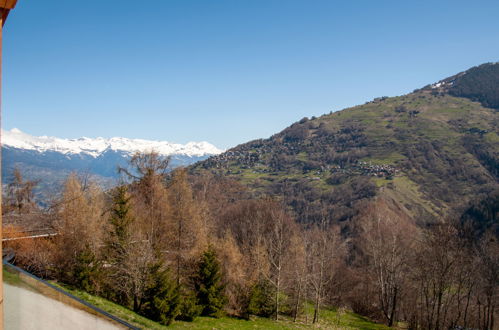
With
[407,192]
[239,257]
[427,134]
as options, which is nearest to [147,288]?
[239,257]

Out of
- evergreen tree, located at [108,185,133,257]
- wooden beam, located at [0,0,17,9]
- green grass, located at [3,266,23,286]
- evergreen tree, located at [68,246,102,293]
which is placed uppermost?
wooden beam, located at [0,0,17,9]

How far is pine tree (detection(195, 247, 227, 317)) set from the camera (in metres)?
23.3

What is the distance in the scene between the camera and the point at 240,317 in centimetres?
2527

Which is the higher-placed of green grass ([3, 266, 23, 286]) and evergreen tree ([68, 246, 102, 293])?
green grass ([3, 266, 23, 286])

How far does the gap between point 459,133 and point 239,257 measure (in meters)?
201

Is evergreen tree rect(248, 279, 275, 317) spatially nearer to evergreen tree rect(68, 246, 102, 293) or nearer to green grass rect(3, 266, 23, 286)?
evergreen tree rect(68, 246, 102, 293)

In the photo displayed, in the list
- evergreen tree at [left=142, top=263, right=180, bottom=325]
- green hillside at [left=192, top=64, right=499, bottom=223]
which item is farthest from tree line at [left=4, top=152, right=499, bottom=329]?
green hillside at [left=192, top=64, right=499, bottom=223]

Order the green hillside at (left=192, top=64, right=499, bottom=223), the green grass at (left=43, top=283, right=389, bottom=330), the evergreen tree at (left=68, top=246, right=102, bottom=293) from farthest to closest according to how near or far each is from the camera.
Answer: the green hillside at (left=192, top=64, right=499, bottom=223) < the evergreen tree at (left=68, top=246, right=102, bottom=293) < the green grass at (left=43, top=283, right=389, bottom=330)

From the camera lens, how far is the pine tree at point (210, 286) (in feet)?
76.5

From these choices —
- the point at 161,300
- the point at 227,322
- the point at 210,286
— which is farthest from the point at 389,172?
the point at 161,300

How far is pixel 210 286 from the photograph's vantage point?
78.0ft

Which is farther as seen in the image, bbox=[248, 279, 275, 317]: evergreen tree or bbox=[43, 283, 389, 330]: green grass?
bbox=[248, 279, 275, 317]: evergreen tree

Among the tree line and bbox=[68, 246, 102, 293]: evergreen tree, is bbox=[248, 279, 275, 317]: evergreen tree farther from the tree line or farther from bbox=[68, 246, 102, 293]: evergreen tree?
bbox=[68, 246, 102, 293]: evergreen tree

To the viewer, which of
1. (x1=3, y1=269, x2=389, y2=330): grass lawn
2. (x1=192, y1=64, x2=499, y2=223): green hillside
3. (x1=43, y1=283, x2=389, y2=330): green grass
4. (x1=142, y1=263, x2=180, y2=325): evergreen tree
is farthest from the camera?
(x1=192, y1=64, x2=499, y2=223): green hillside
